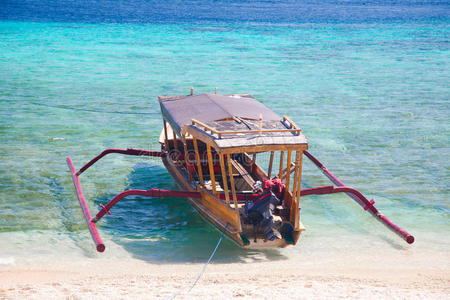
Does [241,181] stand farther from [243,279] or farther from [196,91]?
[196,91]

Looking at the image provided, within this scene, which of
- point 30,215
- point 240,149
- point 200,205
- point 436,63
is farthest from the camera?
point 436,63

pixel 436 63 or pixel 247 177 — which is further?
pixel 436 63

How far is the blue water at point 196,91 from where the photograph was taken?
1122 cm

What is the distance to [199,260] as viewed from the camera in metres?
9.89

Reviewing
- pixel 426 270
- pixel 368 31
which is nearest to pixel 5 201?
pixel 426 270

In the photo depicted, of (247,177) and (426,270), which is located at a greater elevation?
(247,177)

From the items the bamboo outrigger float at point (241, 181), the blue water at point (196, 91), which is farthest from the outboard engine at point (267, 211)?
the blue water at point (196, 91)

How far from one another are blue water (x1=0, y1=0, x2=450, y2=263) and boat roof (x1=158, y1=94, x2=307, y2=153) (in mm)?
2223

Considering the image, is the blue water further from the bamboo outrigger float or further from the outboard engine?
the outboard engine

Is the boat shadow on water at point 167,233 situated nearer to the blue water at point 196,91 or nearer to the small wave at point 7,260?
the blue water at point 196,91

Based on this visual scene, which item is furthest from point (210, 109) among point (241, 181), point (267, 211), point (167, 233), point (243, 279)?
point (243, 279)

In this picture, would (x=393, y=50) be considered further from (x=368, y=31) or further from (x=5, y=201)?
(x=5, y=201)

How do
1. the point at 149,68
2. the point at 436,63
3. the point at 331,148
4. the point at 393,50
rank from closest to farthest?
the point at 331,148 → the point at 149,68 → the point at 436,63 → the point at 393,50

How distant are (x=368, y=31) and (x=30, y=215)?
46458 mm
